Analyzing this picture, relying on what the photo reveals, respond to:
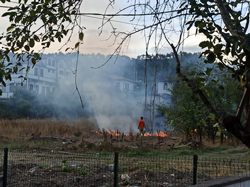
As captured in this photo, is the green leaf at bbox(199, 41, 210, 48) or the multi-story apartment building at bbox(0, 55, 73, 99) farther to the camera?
the multi-story apartment building at bbox(0, 55, 73, 99)

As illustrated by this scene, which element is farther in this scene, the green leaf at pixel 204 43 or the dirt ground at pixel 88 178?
the dirt ground at pixel 88 178

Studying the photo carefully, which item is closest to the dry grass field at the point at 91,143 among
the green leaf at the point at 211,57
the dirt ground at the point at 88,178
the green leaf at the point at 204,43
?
the dirt ground at the point at 88,178

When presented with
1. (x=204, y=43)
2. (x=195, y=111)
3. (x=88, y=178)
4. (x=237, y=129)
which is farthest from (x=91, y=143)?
(x=204, y=43)

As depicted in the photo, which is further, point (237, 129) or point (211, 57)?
point (237, 129)

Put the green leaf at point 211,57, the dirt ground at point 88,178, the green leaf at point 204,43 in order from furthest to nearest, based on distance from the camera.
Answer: the dirt ground at point 88,178, the green leaf at point 211,57, the green leaf at point 204,43

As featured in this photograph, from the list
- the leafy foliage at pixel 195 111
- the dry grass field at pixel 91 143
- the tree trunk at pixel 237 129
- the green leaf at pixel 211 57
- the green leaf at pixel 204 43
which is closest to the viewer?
the green leaf at pixel 204 43

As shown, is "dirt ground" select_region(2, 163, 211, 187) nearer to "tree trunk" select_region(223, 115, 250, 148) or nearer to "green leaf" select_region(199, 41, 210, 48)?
"tree trunk" select_region(223, 115, 250, 148)

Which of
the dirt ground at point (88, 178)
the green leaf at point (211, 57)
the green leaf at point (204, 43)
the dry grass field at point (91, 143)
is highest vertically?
the green leaf at point (204, 43)

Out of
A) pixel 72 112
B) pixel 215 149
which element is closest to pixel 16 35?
pixel 215 149

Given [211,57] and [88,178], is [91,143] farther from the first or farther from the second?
[211,57]

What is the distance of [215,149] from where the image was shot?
1797cm

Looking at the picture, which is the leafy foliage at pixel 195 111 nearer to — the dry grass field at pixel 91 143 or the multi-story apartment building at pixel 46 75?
the dry grass field at pixel 91 143

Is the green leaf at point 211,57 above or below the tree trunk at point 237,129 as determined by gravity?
above

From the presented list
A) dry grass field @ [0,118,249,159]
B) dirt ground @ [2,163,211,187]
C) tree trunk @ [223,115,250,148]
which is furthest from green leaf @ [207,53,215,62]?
dry grass field @ [0,118,249,159]
